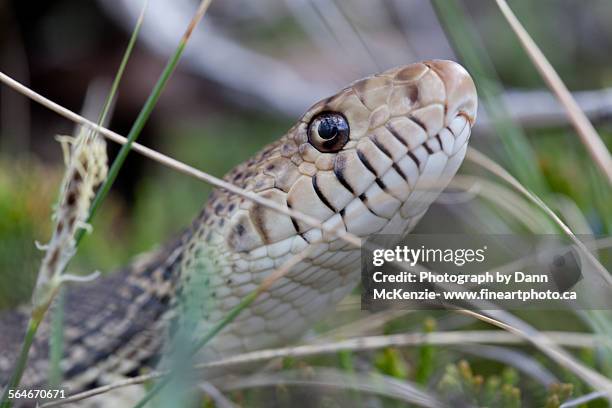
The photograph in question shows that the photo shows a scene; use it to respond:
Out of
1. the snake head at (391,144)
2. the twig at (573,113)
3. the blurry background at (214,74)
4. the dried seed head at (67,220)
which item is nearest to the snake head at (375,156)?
the snake head at (391,144)

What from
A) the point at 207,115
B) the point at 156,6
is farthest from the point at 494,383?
the point at 207,115

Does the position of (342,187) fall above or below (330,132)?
below

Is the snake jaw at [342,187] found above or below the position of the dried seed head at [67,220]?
above

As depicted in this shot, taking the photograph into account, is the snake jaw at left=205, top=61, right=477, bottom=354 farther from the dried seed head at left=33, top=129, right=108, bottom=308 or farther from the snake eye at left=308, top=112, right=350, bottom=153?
the dried seed head at left=33, top=129, right=108, bottom=308

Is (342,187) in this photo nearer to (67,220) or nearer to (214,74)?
(67,220)

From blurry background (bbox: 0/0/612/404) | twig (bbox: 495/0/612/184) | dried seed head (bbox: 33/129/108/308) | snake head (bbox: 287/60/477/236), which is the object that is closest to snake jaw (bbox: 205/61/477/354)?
snake head (bbox: 287/60/477/236)

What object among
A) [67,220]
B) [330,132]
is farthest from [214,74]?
[67,220]

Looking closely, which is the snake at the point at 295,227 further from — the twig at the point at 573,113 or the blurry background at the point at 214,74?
the blurry background at the point at 214,74

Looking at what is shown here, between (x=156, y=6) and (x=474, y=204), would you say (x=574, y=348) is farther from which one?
(x=156, y=6)
